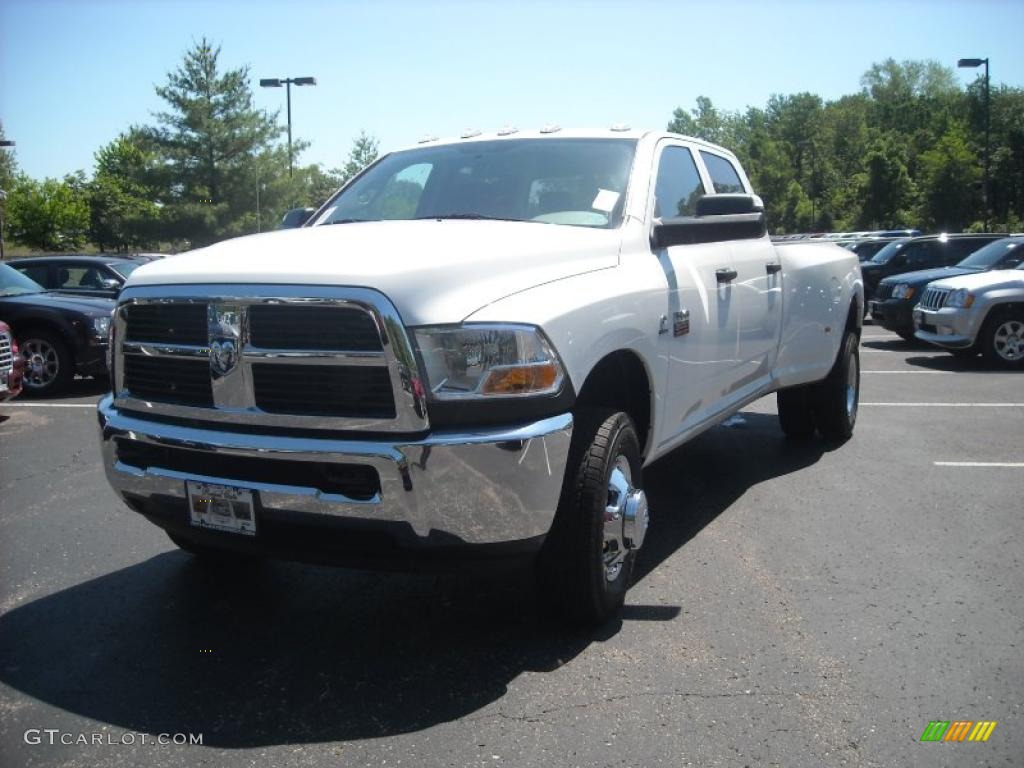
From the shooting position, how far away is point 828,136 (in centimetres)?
7938

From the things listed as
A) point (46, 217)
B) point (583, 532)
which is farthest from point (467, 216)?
point (46, 217)

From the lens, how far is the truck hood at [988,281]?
1273cm

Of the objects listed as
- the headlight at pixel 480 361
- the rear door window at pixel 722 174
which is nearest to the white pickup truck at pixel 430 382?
the headlight at pixel 480 361

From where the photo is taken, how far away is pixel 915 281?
15164 mm

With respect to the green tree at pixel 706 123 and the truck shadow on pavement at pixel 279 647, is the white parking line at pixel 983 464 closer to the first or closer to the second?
the truck shadow on pavement at pixel 279 647

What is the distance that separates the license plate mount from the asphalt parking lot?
0.53 metres

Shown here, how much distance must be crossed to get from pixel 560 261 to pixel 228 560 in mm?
2172

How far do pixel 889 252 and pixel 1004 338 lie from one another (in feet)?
24.2

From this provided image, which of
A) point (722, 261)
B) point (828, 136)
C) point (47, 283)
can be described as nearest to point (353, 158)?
point (47, 283)

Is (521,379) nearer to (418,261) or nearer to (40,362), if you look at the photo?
(418,261)

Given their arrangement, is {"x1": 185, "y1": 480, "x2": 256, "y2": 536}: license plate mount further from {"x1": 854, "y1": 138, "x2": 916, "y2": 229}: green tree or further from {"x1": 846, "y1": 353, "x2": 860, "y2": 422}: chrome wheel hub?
{"x1": 854, "y1": 138, "x2": 916, "y2": 229}: green tree

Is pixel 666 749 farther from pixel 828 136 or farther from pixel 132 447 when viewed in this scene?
pixel 828 136

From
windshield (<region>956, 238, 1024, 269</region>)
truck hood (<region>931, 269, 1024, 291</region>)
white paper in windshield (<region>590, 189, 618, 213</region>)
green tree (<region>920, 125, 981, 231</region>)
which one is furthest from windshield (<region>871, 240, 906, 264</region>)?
green tree (<region>920, 125, 981, 231</region>)

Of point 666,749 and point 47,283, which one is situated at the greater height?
point 47,283
